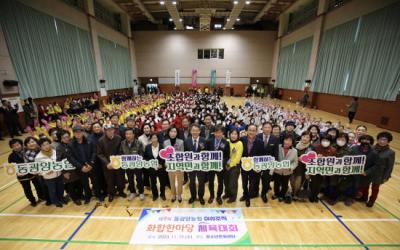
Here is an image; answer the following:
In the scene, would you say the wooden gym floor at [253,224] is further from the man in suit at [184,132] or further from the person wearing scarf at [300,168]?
the man in suit at [184,132]

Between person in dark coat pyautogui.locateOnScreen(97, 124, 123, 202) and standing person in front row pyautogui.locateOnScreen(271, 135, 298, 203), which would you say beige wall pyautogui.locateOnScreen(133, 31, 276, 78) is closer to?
person in dark coat pyautogui.locateOnScreen(97, 124, 123, 202)

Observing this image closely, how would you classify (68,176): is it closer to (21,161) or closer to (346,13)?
(21,161)

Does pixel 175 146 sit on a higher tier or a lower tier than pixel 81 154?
higher

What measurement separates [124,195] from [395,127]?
14020 mm

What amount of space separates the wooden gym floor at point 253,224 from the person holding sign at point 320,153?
320 millimetres

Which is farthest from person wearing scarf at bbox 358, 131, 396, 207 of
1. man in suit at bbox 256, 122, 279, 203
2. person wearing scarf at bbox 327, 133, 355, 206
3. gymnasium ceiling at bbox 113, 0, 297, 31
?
gymnasium ceiling at bbox 113, 0, 297, 31

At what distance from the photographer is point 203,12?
21.9 m

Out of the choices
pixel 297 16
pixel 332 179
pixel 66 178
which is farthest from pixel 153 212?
pixel 297 16

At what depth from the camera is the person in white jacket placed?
376 centimetres

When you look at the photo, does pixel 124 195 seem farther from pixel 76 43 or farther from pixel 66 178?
pixel 76 43

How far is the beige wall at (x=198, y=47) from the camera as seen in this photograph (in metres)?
28.1

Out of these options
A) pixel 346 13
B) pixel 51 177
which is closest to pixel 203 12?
pixel 346 13

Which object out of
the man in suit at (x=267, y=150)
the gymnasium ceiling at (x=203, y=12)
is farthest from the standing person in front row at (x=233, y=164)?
the gymnasium ceiling at (x=203, y=12)

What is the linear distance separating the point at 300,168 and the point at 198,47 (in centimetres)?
2826
